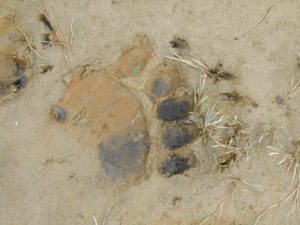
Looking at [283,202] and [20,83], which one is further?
[20,83]

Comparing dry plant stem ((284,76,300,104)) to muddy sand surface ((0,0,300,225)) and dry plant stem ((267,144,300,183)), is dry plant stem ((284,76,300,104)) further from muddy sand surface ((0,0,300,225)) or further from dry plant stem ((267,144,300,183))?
dry plant stem ((267,144,300,183))

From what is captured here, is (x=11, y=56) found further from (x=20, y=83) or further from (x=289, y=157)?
(x=289, y=157)

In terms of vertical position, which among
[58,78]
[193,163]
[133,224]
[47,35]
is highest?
[47,35]

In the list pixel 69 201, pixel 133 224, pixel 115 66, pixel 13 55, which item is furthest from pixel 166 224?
pixel 13 55

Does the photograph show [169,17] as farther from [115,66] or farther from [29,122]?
[29,122]

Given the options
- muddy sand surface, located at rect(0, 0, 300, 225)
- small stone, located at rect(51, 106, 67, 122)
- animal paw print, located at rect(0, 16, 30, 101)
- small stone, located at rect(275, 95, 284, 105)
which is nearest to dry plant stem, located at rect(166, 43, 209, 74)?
muddy sand surface, located at rect(0, 0, 300, 225)

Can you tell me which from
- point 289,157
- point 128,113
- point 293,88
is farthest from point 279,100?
point 128,113

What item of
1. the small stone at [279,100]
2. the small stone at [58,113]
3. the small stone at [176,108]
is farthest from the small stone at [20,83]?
the small stone at [279,100]

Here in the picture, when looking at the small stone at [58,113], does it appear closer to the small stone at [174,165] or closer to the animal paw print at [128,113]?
the animal paw print at [128,113]
